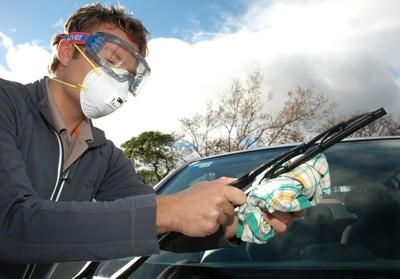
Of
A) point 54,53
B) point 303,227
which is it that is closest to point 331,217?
point 303,227

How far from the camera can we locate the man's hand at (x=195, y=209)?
1.19 meters

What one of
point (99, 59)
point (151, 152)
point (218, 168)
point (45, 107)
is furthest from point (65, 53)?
point (151, 152)

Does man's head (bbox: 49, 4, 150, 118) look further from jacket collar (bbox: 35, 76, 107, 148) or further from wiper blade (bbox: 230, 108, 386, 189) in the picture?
wiper blade (bbox: 230, 108, 386, 189)

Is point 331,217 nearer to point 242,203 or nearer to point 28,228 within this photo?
point 242,203

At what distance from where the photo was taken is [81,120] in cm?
213

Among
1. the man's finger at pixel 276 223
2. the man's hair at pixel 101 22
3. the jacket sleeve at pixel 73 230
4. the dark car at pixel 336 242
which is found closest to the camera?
the jacket sleeve at pixel 73 230

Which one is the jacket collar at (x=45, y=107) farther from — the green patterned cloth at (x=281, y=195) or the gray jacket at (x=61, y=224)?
the green patterned cloth at (x=281, y=195)

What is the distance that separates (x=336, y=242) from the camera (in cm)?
176

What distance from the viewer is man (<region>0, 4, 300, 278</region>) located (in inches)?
44.5

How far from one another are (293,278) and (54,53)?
164 centimetres

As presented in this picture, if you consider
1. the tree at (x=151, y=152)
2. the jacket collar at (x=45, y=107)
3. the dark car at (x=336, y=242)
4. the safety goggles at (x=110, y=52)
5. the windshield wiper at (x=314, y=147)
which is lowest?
the dark car at (x=336, y=242)

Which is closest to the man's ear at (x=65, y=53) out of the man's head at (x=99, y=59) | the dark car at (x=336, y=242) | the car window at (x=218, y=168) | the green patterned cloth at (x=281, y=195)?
the man's head at (x=99, y=59)

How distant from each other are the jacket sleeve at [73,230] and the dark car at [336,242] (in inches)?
18.9

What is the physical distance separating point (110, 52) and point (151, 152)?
55972 mm
